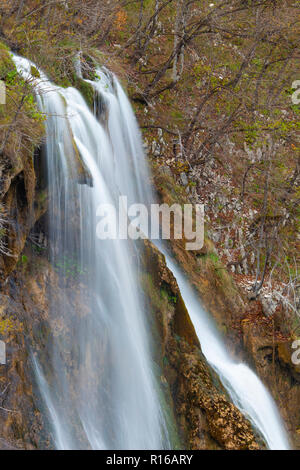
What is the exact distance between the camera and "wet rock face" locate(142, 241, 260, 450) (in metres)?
6.86

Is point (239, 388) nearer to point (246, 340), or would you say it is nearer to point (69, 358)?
point (246, 340)

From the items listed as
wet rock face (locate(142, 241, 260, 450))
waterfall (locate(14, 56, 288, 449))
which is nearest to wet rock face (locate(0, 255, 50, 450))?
waterfall (locate(14, 56, 288, 449))

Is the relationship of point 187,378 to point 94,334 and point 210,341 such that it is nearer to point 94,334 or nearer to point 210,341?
point 94,334

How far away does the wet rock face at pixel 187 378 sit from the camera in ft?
22.5

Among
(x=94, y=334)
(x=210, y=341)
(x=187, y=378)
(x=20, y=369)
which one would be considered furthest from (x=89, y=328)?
(x=210, y=341)

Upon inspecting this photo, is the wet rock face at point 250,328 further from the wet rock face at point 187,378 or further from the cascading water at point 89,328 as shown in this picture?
the cascading water at point 89,328

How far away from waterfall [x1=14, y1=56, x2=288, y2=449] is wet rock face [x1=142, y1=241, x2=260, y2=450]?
0.34 metres

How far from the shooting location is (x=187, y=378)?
7.25m
